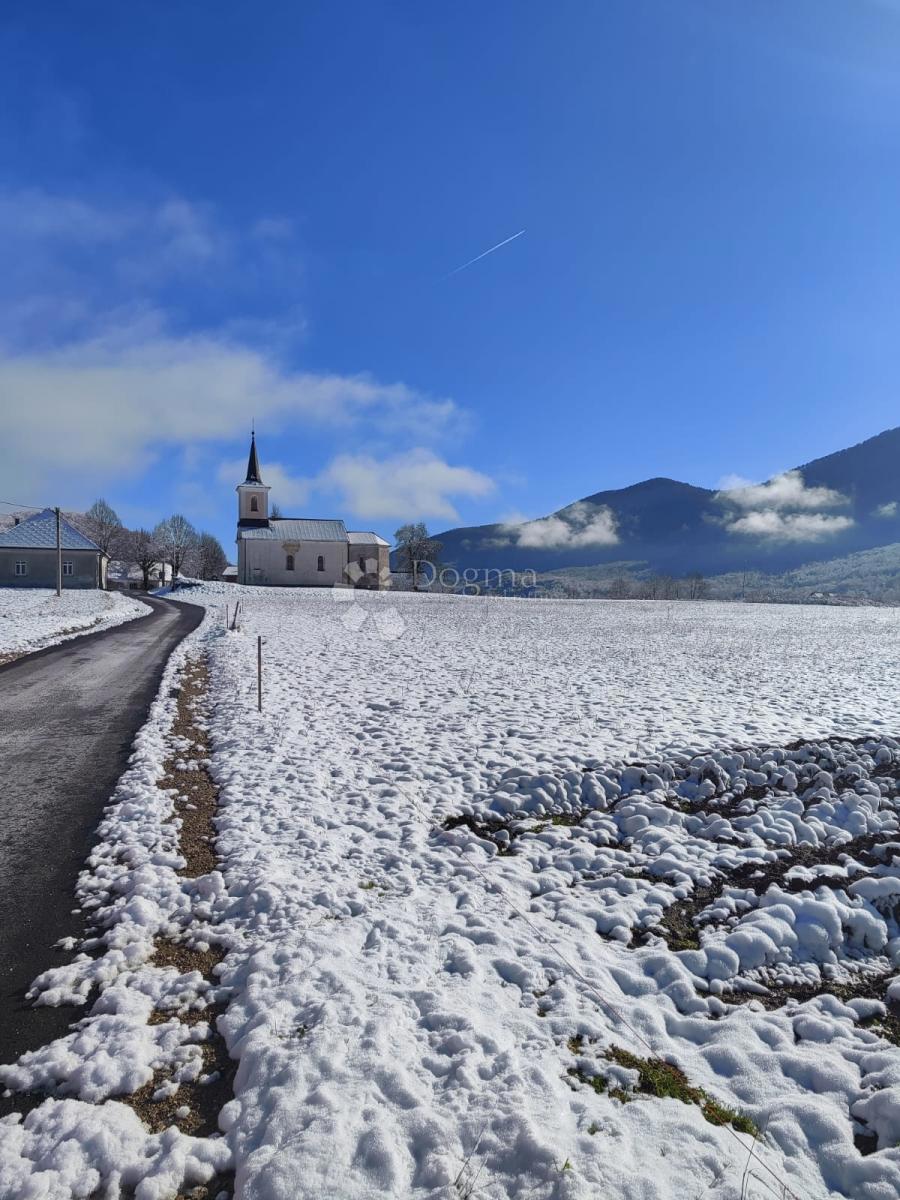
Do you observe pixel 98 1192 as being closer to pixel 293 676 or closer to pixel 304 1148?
pixel 304 1148

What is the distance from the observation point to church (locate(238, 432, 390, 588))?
92562mm

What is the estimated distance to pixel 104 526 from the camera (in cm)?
11400

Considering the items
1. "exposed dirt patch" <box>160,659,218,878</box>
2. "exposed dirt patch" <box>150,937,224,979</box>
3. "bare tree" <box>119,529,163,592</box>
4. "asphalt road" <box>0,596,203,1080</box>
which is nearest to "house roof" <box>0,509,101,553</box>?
"bare tree" <box>119,529,163,592</box>

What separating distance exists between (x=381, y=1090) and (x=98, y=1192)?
1459 mm

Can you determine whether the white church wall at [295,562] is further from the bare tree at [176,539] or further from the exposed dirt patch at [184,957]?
the exposed dirt patch at [184,957]

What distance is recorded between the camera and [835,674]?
62.1 feet

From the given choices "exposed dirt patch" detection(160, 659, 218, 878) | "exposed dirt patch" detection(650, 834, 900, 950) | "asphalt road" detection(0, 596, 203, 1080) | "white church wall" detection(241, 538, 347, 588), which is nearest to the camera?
"asphalt road" detection(0, 596, 203, 1080)

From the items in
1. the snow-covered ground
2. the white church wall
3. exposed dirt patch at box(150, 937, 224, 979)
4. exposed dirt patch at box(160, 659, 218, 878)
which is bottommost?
exposed dirt patch at box(150, 937, 224, 979)

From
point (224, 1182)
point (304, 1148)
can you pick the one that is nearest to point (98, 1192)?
point (224, 1182)

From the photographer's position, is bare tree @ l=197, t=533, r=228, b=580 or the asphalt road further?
bare tree @ l=197, t=533, r=228, b=580

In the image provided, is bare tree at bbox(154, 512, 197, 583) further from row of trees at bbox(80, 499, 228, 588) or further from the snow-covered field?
the snow-covered field

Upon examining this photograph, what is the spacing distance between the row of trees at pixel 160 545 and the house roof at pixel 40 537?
24483 millimetres

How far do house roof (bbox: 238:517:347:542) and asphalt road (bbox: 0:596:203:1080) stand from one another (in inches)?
3000

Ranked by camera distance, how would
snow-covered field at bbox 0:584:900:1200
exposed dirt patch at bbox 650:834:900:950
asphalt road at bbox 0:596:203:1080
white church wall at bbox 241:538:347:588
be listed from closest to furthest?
snow-covered field at bbox 0:584:900:1200 < asphalt road at bbox 0:596:203:1080 < exposed dirt patch at bbox 650:834:900:950 < white church wall at bbox 241:538:347:588
